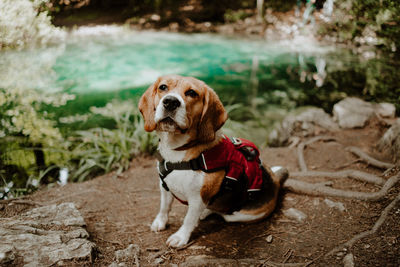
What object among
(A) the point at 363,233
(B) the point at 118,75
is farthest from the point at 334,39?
(B) the point at 118,75

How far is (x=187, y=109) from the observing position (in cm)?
215

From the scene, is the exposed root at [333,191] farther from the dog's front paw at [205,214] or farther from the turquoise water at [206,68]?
the turquoise water at [206,68]

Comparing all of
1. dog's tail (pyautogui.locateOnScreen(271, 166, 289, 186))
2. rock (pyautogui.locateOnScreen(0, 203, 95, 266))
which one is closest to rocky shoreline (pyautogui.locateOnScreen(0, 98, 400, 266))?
rock (pyautogui.locateOnScreen(0, 203, 95, 266))

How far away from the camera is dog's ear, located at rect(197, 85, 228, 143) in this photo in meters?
2.23

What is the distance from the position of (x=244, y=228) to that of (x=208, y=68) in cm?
716

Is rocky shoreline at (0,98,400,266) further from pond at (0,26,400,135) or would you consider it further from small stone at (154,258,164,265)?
pond at (0,26,400,135)

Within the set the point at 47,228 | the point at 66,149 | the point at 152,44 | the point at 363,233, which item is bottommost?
the point at 66,149

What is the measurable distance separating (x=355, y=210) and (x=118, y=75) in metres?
6.72

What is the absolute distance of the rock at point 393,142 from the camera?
12.3 ft

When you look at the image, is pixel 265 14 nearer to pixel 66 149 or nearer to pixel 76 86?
pixel 76 86

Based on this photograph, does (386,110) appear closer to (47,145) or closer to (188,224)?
(188,224)

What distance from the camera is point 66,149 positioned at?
486cm

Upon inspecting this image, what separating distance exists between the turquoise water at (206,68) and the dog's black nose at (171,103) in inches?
120

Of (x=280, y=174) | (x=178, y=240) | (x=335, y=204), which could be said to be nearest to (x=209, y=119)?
(x=178, y=240)
